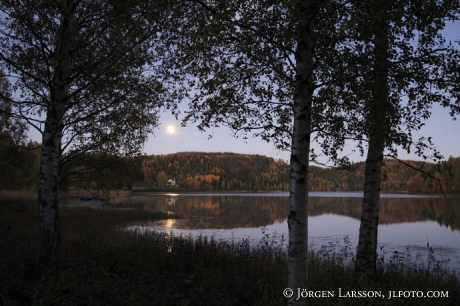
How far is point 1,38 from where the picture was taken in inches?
505

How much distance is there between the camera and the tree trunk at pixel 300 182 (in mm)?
→ 6641

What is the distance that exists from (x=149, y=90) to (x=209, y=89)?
18.2 ft

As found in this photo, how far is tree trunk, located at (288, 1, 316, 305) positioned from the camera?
664cm

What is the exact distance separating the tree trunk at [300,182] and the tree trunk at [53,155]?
23.0 feet

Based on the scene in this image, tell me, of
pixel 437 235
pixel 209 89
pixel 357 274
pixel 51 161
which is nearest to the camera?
pixel 209 89

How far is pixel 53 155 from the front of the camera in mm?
11055

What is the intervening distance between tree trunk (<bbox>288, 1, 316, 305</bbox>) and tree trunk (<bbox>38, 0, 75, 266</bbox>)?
23.0ft

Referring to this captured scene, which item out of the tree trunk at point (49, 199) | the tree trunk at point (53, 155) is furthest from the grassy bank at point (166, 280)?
the tree trunk at point (53, 155)

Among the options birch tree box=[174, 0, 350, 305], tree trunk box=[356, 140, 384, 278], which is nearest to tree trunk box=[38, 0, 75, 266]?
birch tree box=[174, 0, 350, 305]

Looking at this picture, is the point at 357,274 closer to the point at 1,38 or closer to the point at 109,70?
the point at 109,70

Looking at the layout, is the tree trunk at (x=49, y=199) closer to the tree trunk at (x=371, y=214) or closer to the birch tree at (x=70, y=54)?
the birch tree at (x=70, y=54)

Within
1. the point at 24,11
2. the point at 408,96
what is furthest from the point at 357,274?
the point at 24,11

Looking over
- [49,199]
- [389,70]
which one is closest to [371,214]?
[389,70]

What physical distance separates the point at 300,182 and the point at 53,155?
7930 mm
